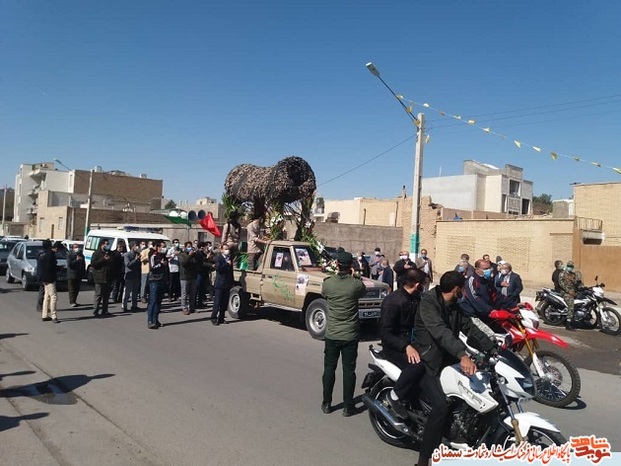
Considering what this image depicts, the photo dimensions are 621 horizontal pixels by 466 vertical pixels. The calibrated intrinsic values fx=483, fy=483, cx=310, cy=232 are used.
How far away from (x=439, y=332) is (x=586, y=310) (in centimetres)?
1063

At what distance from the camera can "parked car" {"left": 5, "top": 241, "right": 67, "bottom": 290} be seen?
16906mm

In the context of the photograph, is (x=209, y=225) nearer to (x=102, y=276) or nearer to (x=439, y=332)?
(x=102, y=276)

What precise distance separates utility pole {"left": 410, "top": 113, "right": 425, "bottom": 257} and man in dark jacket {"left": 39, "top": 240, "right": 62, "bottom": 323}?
34.8ft

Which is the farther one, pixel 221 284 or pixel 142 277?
pixel 142 277

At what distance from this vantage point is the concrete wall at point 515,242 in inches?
1014

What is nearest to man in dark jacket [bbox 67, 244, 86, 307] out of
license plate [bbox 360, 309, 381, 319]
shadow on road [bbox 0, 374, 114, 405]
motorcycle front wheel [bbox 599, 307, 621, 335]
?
shadow on road [bbox 0, 374, 114, 405]

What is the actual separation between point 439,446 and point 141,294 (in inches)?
468

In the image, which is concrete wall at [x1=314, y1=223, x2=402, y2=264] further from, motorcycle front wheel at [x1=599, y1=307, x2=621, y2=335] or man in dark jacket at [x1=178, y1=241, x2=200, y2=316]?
motorcycle front wheel at [x1=599, y1=307, x2=621, y2=335]

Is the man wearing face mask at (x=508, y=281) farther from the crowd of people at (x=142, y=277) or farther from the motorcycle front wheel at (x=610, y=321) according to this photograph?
the crowd of people at (x=142, y=277)

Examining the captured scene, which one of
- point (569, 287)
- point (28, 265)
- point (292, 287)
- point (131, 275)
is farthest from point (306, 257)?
point (28, 265)

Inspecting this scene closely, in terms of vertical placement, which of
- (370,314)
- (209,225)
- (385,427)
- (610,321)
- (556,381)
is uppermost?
(209,225)

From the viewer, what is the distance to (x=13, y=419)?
5.32 meters

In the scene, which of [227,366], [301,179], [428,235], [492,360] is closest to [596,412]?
[492,360]

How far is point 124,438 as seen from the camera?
4.83 meters
